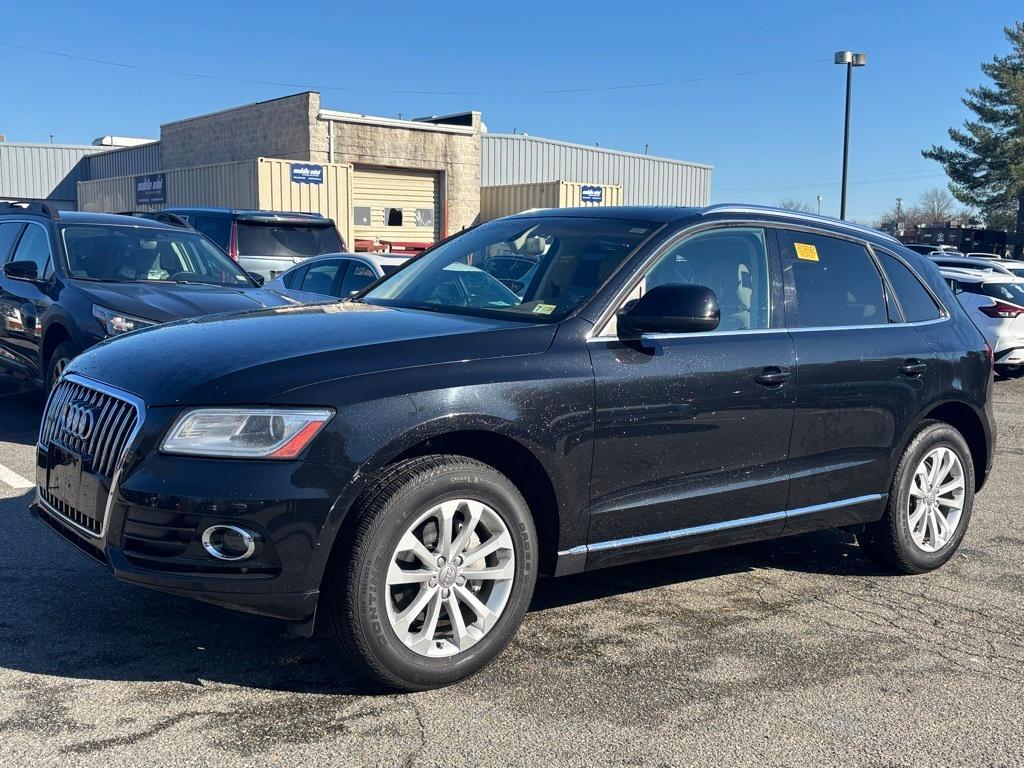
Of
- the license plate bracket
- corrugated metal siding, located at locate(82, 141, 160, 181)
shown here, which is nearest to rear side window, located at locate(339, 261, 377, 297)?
the license plate bracket

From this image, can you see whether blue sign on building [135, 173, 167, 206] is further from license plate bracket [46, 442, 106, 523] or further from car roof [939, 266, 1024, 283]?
license plate bracket [46, 442, 106, 523]

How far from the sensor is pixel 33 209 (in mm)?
9195

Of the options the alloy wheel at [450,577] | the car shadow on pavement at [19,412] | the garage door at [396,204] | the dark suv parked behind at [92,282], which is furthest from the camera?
the garage door at [396,204]

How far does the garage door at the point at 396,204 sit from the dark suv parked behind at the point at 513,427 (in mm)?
22985

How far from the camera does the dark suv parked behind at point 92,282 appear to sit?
769 cm

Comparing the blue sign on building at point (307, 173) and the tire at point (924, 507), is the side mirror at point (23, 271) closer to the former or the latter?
the tire at point (924, 507)

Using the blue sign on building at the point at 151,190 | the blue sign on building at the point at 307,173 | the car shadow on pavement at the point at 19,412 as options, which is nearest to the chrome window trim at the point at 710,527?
the car shadow on pavement at the point at 19,412

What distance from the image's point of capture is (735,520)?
14.9ft

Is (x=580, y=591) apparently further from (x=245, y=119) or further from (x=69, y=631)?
(x=245, y=119)

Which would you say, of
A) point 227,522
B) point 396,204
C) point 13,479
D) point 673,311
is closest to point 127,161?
point 396,204

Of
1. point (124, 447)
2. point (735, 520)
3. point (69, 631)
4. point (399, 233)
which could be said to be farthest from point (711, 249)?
point (399, 233)

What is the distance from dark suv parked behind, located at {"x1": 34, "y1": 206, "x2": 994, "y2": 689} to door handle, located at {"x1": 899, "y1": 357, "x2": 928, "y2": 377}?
0.02 m

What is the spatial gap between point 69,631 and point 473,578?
1.62m

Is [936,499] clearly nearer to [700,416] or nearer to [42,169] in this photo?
[700,416]
